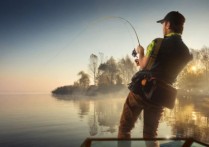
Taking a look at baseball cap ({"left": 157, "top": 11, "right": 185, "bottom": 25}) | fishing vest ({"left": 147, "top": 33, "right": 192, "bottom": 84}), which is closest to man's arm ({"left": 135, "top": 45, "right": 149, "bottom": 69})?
fishing vest ({"left": 147, "top": 33, "right": 192, "bottom": 84})

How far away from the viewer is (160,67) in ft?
15.4

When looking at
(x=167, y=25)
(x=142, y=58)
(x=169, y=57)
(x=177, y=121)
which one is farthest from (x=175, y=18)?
(x=177, y=121)

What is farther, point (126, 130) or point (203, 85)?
point (203, 85)

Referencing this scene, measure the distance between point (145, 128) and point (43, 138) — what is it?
1622cm

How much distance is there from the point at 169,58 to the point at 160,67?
0.73 feet

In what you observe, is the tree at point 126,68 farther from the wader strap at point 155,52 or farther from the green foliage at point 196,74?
the wader strap at point 155,52

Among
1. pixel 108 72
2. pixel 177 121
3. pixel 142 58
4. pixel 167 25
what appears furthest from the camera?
pixel 108 72

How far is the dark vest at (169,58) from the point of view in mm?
4656

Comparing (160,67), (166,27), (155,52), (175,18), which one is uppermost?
(175,18)

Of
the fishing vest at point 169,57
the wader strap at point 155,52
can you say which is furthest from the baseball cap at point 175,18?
the wader strap at point 155,52

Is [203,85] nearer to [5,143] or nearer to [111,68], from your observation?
[111,68]

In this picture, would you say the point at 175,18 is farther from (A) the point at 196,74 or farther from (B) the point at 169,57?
(A) the point at 196,74

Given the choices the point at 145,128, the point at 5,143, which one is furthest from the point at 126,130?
the point at 5,143

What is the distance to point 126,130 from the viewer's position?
4.84 m
